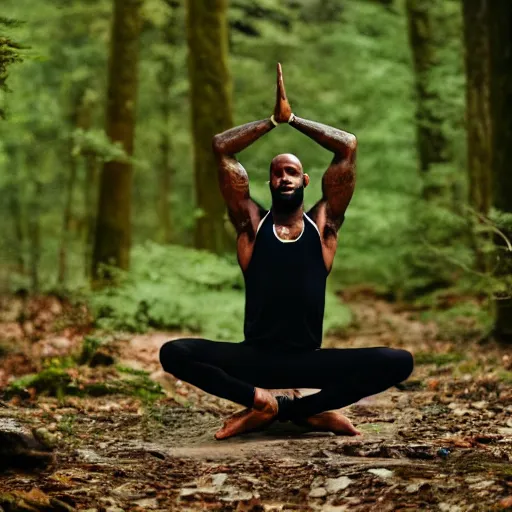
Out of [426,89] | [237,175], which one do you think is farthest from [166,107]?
[237,175]

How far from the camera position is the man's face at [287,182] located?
5.47 metres

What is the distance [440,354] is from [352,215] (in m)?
6.11

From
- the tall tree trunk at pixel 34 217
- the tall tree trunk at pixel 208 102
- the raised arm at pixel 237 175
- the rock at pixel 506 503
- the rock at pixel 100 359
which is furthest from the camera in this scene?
the tall tree trunk at pixel 34 217

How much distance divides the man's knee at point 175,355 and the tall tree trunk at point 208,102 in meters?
6.62

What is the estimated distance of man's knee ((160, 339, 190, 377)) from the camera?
5465 mm

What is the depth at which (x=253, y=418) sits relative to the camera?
17.9 feet

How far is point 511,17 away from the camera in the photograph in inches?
363

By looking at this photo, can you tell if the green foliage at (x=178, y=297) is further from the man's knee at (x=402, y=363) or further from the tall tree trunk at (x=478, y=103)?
the man's knee at (x=402, y=363)

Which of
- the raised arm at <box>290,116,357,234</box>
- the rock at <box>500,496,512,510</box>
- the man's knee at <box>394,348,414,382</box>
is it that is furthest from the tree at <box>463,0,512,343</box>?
the rock at <box>500,496,512,510</box>

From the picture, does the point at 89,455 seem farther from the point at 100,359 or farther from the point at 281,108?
the point at 100,359

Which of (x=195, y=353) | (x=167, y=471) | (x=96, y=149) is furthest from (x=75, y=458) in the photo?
(x=96, y=149)

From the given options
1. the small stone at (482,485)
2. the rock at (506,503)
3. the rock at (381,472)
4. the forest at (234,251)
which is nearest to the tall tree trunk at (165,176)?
the forest at (234,251)

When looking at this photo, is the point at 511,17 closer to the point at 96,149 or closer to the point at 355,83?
the point at 96,149

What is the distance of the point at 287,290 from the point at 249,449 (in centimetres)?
115
